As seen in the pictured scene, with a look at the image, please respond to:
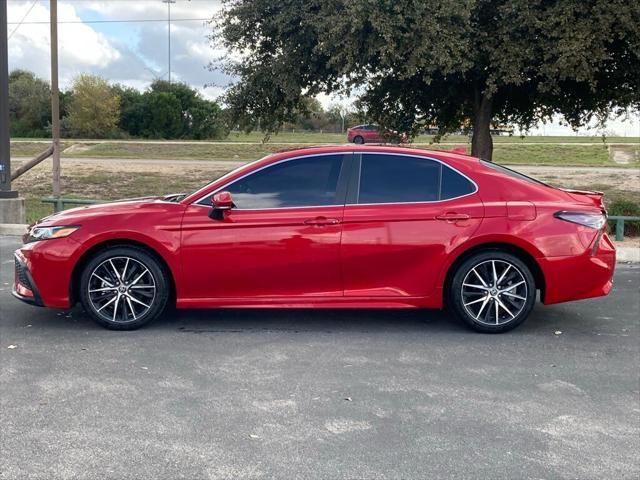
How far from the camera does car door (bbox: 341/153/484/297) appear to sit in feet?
20.0

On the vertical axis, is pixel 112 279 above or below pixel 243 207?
below

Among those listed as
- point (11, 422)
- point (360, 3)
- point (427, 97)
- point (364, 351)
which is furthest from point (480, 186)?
point (427, 97)

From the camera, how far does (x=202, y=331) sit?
6.21 metres

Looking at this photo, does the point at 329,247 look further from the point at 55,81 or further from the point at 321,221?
the point at 55,81

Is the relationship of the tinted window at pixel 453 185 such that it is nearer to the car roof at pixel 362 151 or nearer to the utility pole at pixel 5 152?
the car roof at pixel 362 151

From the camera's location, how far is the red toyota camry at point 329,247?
239 inches

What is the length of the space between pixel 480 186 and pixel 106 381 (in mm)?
3505

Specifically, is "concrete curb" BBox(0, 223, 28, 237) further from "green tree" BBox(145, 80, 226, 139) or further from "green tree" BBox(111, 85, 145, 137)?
"green tree" BBox(111, 85, 145, 137)

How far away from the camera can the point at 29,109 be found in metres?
65.8

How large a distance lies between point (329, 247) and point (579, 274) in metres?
2.19

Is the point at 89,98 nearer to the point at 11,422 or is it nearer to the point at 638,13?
the point at 638,13

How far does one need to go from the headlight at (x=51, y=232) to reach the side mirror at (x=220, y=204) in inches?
46.4

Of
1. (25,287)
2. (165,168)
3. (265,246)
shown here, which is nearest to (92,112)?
(165,168)

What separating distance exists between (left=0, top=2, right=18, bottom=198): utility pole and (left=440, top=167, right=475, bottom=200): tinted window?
9.66 meters
